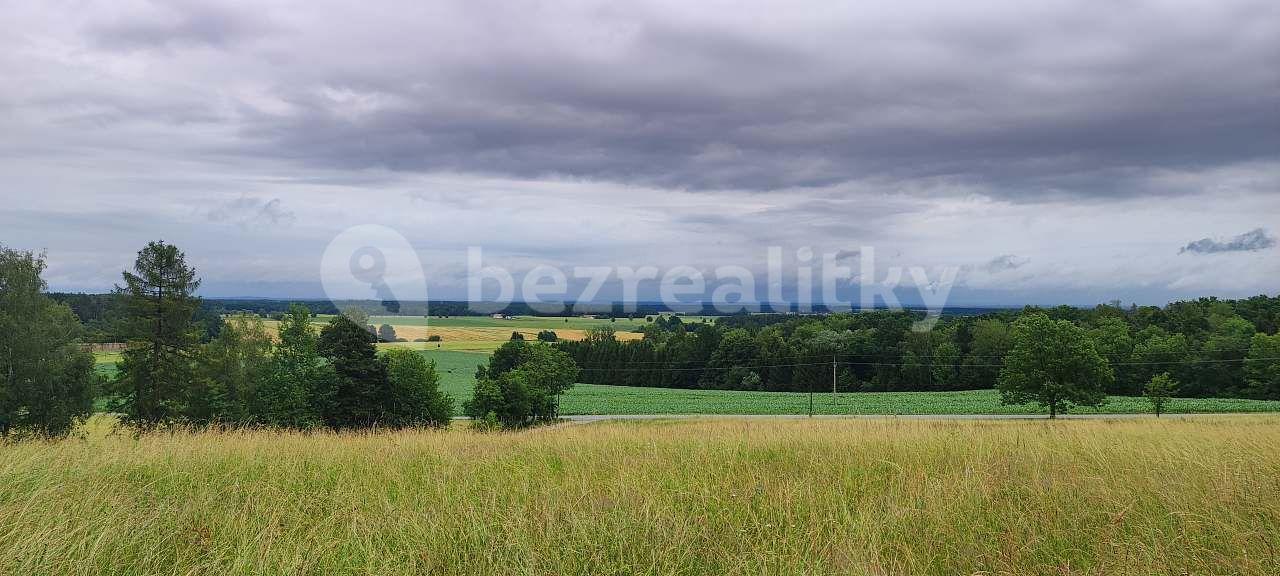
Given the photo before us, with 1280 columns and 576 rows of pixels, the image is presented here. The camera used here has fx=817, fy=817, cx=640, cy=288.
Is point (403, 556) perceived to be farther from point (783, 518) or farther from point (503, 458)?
point (503, 458)

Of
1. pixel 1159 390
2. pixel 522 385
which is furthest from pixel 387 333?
pixel 1159 390

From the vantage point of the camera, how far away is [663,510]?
6707mm

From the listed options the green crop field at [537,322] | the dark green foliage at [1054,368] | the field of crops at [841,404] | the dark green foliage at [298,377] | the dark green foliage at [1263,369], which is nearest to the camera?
the dark green foliage at [298,377]

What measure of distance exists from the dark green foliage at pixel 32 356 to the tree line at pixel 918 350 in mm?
50985

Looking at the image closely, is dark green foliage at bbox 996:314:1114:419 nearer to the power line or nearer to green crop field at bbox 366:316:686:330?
the power line

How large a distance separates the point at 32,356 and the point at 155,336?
21.4ft

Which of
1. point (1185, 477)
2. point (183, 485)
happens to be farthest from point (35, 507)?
point (1185, 477)

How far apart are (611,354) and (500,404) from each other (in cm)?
5404

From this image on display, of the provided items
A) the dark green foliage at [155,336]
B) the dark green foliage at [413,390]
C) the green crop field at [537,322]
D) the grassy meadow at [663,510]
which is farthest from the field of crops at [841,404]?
the grassy meadow at [663,510]

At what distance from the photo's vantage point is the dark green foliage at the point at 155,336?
41781 mm

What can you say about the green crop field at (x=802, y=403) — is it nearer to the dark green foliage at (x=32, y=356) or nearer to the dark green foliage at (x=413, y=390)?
the dark green foliage at (x=413, y=390)

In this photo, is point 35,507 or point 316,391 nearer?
point 35,507

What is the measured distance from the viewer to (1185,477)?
7867 millimetres

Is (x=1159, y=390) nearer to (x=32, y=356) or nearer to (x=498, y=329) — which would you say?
(x=498, y=329)
